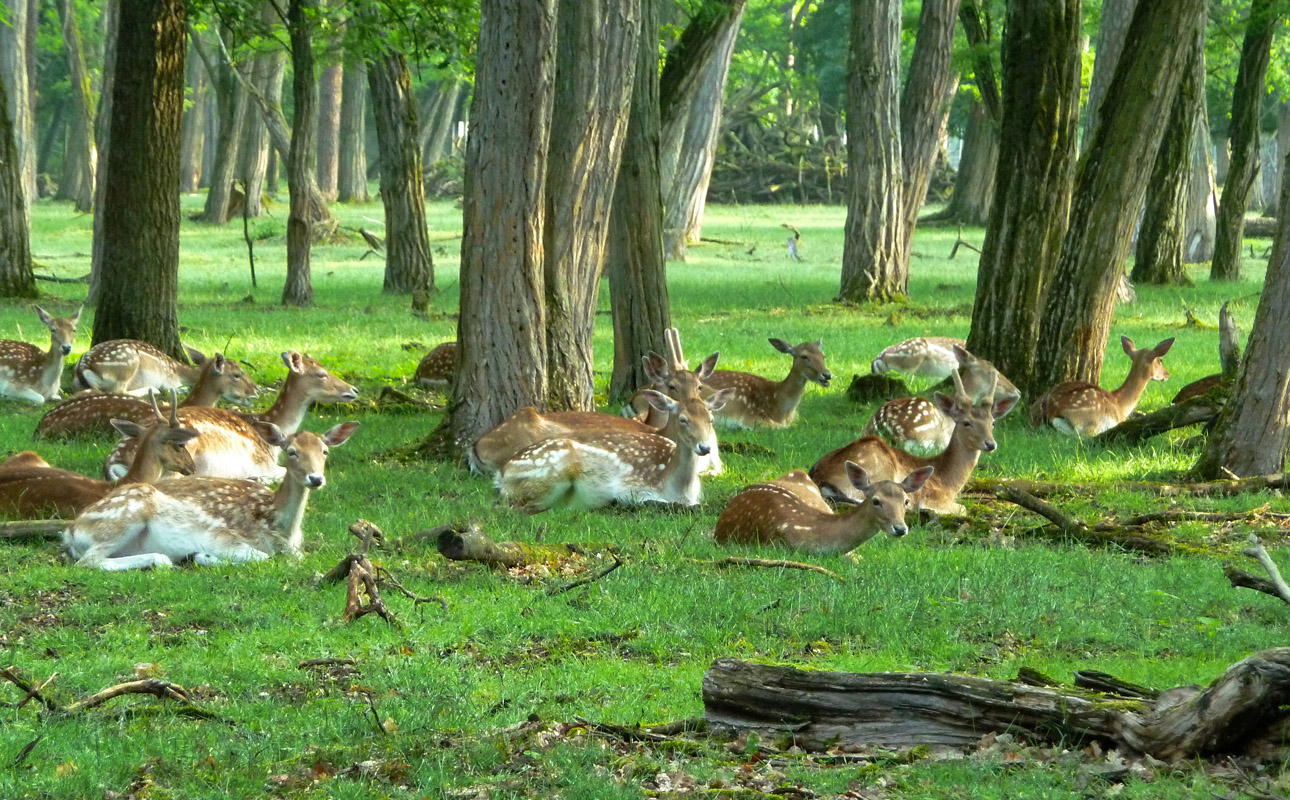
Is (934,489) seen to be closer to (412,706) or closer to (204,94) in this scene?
(412,706)

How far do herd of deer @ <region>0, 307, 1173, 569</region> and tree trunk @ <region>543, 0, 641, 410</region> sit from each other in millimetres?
714

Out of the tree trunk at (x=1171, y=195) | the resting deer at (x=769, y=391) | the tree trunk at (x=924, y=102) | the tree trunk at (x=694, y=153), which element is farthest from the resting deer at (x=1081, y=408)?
the tree trunk at (x=694, y=153)

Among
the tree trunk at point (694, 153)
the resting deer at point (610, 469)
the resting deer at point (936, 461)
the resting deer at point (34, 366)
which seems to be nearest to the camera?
the resting deer at point (936, 461)

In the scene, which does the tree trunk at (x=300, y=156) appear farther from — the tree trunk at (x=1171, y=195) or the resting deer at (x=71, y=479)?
the tree trunk at (x=1171, y=195)

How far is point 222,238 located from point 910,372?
24696 mm

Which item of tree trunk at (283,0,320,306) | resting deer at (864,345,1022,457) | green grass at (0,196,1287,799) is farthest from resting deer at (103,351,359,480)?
tree trunk at (283,0,320,306)

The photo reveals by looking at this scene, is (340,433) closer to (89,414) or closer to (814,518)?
(814,518)

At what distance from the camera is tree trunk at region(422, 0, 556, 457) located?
33.0ft

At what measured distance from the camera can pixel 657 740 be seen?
496cm

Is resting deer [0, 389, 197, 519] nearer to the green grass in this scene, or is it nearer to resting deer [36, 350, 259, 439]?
the green grass

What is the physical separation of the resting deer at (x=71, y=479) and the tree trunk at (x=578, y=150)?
319cm

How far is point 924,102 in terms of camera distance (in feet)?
75.3

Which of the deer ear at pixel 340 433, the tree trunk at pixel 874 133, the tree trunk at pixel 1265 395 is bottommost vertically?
the deer ear at pixel 340 433

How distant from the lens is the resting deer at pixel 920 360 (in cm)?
1496
